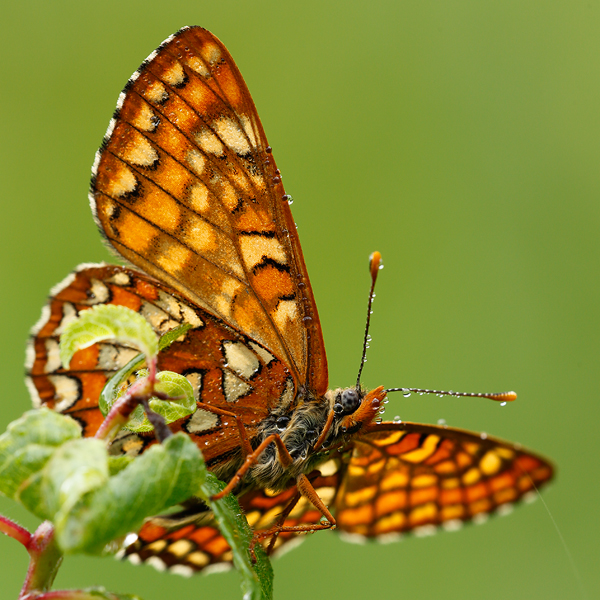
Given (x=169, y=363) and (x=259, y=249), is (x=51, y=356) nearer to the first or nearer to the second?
(x=169, y=363)

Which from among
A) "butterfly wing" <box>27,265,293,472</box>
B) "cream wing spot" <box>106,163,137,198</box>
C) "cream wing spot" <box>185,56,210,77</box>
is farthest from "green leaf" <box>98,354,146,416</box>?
"cream wing spot" <box>185,56,210,77</box>

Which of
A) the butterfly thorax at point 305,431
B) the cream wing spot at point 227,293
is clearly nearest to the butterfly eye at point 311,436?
the butterfly thorax at point 305,431

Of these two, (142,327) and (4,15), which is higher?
(4,15)

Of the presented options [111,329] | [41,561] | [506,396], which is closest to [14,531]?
[41,561]

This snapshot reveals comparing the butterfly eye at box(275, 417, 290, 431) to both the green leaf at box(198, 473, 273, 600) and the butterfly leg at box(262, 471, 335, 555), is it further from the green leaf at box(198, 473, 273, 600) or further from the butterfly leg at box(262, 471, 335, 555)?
the green leaf at box(198, 473, 273, 600)

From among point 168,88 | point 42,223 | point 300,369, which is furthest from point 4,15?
point 300,369

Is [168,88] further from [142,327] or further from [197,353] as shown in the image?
[142,327]

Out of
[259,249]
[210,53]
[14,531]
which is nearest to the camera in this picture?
[14,531]
